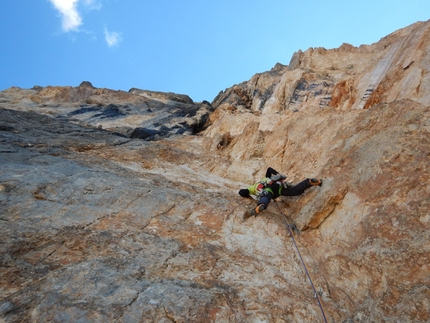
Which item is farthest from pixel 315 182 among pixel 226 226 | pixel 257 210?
pixel 226 226

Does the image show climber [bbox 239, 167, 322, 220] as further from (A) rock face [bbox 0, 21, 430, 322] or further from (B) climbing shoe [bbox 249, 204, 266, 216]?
(A) rock face [bbox 0, 21, 430, 322]

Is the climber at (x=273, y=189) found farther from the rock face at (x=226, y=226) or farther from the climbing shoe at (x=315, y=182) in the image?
the rock face at (x=226, y=226)

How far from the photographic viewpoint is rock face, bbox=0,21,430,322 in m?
4.10

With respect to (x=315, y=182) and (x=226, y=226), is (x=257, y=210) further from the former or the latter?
(x=315, y=182)

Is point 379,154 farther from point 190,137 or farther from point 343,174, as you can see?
point 190,137

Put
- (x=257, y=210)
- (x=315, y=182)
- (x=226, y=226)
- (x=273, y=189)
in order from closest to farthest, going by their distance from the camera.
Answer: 1. (x=226, y=226)
2. (x=257, y=210)
3. (x=315, y=182)
4. (x=273, y=189)

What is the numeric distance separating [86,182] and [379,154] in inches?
305

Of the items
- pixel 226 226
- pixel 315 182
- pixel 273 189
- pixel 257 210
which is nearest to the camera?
pixel 226 226

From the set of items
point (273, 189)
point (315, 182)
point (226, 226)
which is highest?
point (315, 182)

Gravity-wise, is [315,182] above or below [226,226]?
above

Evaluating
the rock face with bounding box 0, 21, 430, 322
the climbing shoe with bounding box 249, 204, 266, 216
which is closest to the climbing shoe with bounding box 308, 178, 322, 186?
the rock face with bounding box 0, 21, 430, 322

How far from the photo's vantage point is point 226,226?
6773 millimetres

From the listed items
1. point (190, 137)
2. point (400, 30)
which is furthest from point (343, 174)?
point (400, 30)

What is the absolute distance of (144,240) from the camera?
18.5 ft
